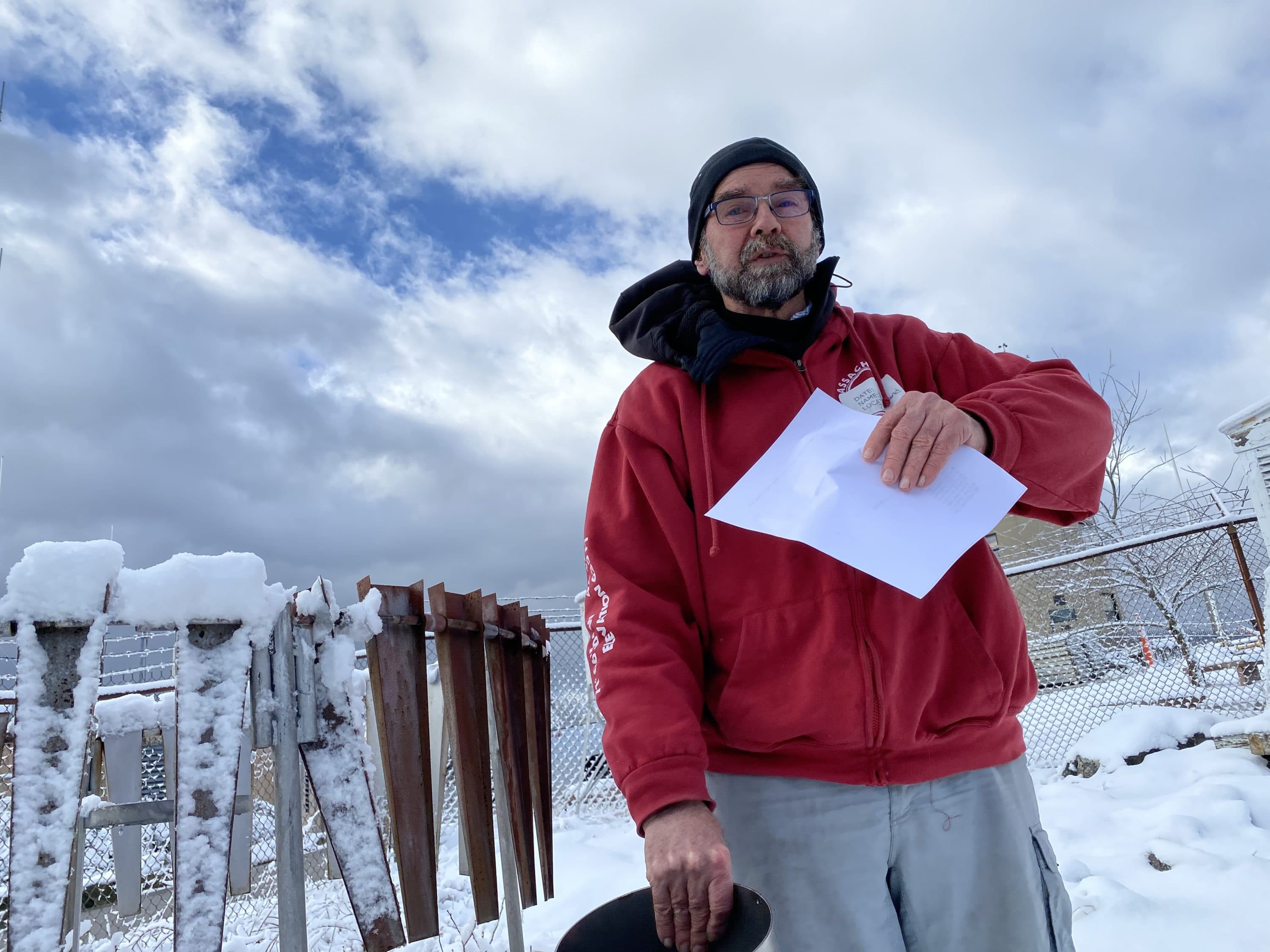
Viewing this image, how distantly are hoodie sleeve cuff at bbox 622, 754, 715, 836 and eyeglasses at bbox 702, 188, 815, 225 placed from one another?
136cm

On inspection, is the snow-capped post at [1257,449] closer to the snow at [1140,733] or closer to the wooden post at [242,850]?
the snow at [1140,733]

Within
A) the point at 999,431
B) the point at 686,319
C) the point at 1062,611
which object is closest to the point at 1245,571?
the point at 1062,611

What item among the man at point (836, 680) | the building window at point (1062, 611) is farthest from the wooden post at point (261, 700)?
the building window at point (1062, 611)

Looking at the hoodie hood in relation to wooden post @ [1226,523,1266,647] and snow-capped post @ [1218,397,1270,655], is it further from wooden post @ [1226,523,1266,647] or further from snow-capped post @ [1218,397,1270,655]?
wooden post @ [1226,523,1266,647]

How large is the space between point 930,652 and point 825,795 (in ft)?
1.22

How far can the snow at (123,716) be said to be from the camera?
9.32 ft

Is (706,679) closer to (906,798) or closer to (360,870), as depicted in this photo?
(906,798)

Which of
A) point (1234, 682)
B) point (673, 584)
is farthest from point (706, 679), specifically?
point (1234, 682)

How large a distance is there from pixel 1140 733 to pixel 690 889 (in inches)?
227

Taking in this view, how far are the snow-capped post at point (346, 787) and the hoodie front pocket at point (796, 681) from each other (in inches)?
39.3

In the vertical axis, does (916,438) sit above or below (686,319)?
below

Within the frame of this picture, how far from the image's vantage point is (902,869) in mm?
1572

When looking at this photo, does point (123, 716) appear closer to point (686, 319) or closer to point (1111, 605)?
point (686, 319)

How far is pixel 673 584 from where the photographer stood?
1.70 meters
